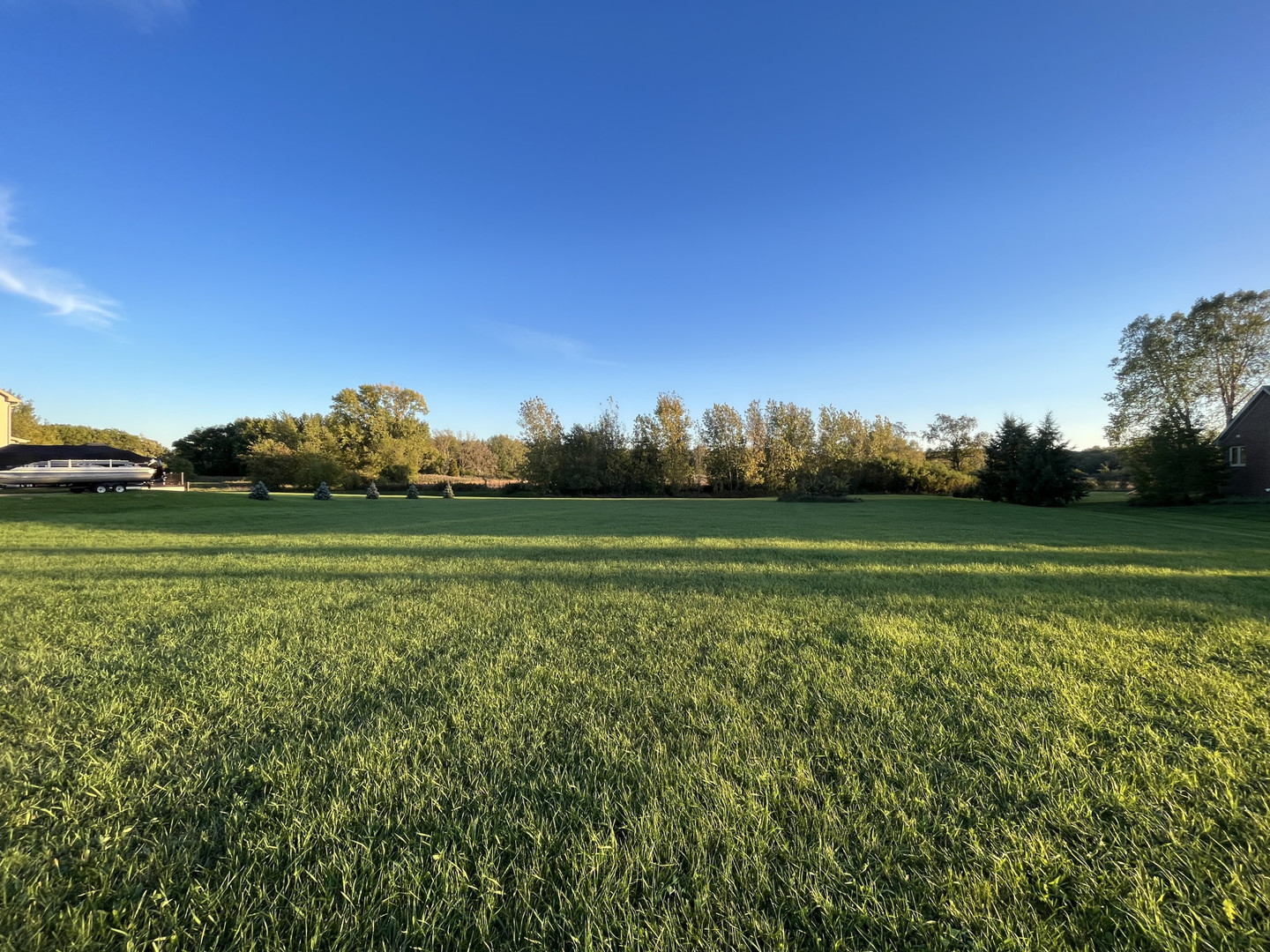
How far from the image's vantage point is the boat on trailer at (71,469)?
827 inches

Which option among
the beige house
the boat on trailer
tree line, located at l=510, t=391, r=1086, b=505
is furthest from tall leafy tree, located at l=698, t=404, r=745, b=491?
the beige house

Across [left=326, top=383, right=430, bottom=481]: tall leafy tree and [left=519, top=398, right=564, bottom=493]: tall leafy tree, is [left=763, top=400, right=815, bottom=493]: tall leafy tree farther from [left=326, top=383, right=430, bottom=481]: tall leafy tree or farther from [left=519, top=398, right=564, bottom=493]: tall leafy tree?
[left=326, top=383, right=430, bottom=481]: tall leafy tree

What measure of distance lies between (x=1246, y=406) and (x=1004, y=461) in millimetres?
10563

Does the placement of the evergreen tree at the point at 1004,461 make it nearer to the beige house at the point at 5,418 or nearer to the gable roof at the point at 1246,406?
the gable roof at the point at 1246,406

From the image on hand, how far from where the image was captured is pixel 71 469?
21781 millimetres

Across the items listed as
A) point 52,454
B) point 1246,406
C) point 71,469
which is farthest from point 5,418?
point 1246,406

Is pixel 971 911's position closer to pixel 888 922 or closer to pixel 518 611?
pixel 888 922

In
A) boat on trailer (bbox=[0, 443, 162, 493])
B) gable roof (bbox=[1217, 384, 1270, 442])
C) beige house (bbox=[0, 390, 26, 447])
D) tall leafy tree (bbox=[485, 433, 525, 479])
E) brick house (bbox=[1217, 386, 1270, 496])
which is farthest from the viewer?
tall leafy tree (bbox=[485, 433, 525, 479])

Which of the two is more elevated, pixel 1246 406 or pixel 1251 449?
pixel 1246 406

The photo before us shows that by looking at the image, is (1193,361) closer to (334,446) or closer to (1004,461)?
(1004,461)

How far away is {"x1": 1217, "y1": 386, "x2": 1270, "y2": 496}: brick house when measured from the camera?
22703 mm

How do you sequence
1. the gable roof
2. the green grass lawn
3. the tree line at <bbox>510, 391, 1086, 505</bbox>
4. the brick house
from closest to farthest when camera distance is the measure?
the green grass lawn
the brick house
the gable roof
the tree line at <bbox>510, 391, 1086, 505</bbox>

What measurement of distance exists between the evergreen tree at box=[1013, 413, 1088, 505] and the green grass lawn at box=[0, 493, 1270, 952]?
24685mm

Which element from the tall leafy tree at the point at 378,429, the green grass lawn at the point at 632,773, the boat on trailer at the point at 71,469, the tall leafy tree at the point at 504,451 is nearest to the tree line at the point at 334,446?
the tall leafy tree at the point at 378,429
